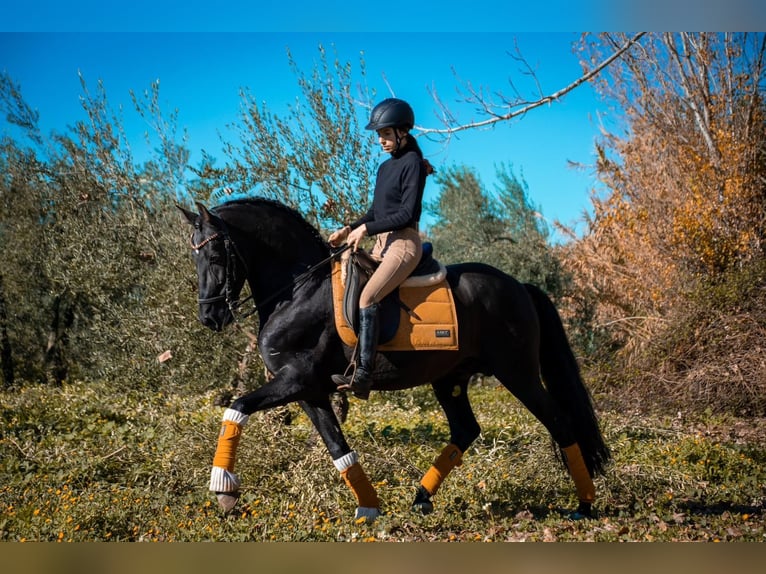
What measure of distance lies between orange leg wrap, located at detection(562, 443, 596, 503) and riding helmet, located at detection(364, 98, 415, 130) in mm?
2257

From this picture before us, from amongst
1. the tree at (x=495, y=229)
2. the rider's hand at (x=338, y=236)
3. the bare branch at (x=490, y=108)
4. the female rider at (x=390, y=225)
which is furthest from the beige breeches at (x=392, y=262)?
the tree at (x=495, y=229)

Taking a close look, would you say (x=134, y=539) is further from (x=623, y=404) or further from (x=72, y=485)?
(x=623, y=404)

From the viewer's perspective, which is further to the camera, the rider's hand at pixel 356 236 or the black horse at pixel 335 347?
the rider's hand at pixel 356 236

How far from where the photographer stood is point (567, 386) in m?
4.88

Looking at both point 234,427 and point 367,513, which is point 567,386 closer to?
point 367,513

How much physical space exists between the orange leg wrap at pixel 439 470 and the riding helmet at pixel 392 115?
2.04 m

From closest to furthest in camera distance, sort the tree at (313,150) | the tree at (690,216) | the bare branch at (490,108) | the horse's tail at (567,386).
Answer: the horse's tail at (567,386) → the bare branch at (490,108) → the tree at (313,150) → the tree at (690,216)

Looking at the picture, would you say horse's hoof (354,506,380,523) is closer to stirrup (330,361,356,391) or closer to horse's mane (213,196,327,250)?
stirrup (330,361,356,391)

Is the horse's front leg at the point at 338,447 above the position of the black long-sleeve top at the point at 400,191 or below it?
below

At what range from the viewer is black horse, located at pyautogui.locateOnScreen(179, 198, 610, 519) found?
4117 millimetres

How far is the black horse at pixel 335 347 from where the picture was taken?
4.12 metres

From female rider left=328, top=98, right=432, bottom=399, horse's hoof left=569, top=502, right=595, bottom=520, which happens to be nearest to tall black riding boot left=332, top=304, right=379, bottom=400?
female rider left=328, top=98, right=432, bottom=399

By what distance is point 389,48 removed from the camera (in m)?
7.06

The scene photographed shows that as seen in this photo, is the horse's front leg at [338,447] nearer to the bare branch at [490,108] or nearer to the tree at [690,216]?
the bare branch at [490,108]
